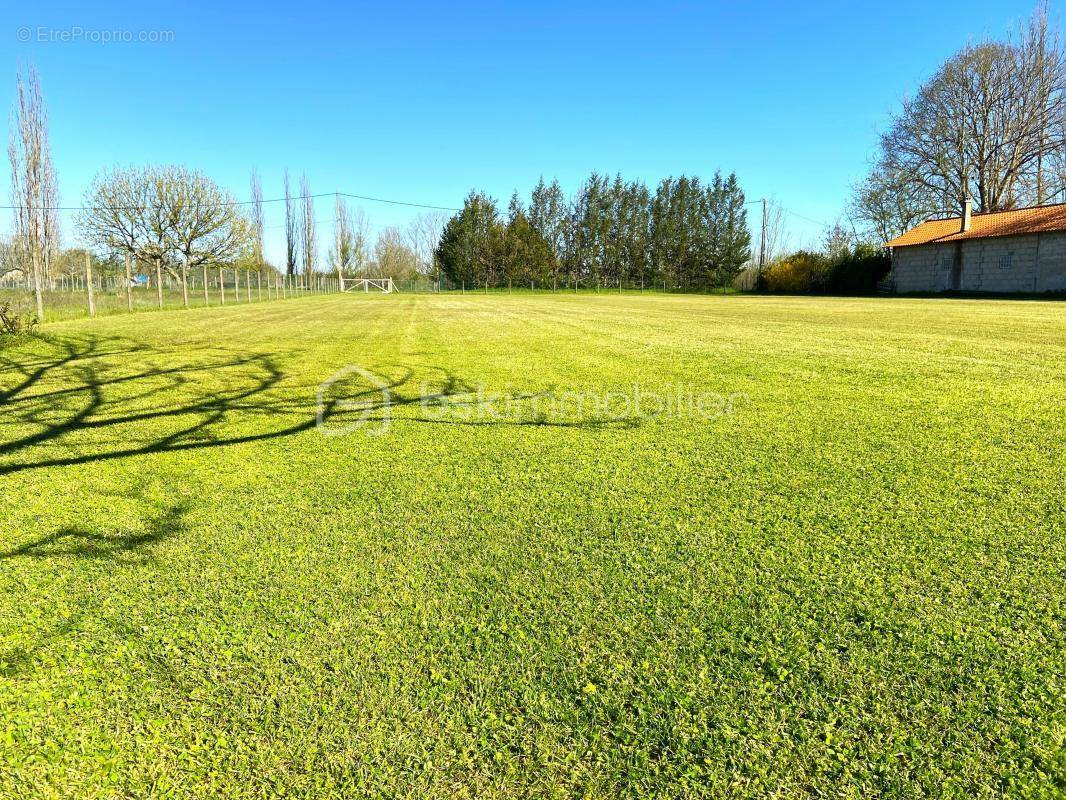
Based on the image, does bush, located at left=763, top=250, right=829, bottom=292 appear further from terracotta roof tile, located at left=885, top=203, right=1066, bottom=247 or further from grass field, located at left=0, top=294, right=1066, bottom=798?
grass field, located at left=0, top=294, right=1066, bottom=798

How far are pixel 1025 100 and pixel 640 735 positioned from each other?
42.4 meters

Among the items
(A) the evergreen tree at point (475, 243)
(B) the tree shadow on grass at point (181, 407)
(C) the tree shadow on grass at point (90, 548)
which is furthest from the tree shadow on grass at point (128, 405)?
(A) the evergreen tree at point (475, 243)

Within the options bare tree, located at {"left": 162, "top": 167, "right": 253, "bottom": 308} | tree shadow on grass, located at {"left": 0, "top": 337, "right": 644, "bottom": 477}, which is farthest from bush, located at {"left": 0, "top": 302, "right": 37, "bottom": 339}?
bare tree, located at {"left": 162, "top": 167, "right": 253, "bottom": 308}

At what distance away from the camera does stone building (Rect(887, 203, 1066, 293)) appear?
25609 millimetres

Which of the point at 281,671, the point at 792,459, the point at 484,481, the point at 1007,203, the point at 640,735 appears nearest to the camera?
the point at 640,735

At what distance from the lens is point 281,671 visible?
1518mm

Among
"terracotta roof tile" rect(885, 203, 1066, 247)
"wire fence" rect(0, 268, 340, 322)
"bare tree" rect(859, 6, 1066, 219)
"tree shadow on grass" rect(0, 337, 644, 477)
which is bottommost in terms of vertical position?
"tree shadow on grass" rect(0, 337, 644, 477)

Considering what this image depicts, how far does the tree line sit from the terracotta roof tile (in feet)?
54.2

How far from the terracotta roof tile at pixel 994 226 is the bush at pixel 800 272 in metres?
3.84

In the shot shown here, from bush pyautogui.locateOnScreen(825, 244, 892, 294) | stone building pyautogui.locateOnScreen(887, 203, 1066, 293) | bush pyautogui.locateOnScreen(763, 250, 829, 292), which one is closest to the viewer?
stone building pyautogui.locateOnScreen(887, 203, 1066, 293)

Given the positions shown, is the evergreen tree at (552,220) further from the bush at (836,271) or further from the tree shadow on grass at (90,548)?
the tree shadow on grass at (90,548)

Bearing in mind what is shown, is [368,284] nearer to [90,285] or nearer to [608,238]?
[608,238]

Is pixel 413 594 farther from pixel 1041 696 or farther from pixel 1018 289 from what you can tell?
pixel 1018 289

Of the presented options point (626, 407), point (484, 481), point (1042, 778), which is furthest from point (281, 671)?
point (626, 407)
